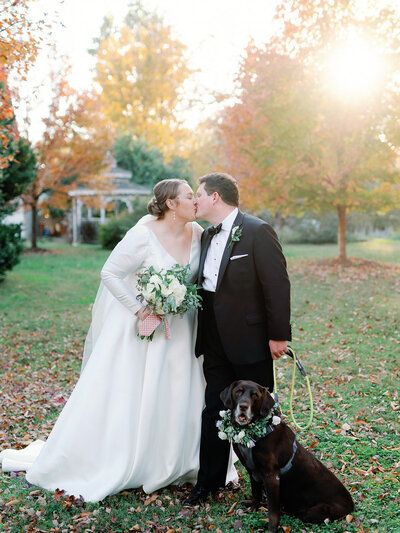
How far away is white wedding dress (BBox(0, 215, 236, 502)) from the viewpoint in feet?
14.7

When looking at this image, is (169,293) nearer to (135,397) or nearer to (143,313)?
(143,313)

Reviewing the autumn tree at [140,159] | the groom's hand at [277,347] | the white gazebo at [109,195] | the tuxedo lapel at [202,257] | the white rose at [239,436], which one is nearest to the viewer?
the white rose at [239,436]

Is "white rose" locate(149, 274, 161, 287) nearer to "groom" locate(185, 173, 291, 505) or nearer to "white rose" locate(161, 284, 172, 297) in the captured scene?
"white rose" locate(161, 284, 172, 297)

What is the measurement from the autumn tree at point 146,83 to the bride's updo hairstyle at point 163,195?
124 feet

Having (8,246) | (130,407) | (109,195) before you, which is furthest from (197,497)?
Result: (109,195)

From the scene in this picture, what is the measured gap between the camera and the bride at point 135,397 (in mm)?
4492

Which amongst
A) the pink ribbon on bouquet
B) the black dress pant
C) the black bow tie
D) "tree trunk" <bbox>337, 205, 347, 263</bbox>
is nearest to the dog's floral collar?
the black dress pant

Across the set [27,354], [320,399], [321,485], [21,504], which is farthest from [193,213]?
[27,354]

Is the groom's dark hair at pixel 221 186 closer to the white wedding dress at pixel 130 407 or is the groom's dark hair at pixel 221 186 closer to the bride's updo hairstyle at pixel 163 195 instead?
the bride's updo hairstyle at pixel 163 195

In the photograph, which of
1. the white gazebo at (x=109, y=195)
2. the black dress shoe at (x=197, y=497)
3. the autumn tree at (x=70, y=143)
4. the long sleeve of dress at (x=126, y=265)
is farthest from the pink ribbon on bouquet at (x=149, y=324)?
the white gazebo at (x=109, y=195)

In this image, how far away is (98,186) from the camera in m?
27.4

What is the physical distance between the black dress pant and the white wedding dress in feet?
0.75

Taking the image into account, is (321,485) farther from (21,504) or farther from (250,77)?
(250,77)

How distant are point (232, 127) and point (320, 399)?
11.5 metres
